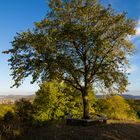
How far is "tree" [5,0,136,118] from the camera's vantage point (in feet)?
101

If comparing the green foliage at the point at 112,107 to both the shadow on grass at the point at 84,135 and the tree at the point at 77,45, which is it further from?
the shadow on grass at the point at 84,135

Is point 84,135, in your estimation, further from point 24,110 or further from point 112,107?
point 112,107

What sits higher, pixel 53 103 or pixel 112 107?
pixel 112 107

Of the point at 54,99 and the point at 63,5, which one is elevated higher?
the point at 63,5

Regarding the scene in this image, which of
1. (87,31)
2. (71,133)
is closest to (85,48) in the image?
(87,31)

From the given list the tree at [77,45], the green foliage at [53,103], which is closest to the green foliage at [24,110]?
the green foliage at [53,103]

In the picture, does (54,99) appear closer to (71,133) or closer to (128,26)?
(128,26)

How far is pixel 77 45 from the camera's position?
31.9m

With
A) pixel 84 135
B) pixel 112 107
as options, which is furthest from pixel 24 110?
pixel 84 135

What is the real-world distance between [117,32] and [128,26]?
57.0 inches

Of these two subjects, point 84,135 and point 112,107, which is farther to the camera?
point 112,107

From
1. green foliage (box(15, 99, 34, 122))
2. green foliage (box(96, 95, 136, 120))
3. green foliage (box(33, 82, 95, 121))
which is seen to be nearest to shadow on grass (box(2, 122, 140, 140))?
green foliage (box(33, 82, 95, 121))

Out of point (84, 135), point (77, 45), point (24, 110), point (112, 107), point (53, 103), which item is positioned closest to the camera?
point (84, 135)

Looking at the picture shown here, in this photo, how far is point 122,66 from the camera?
33.0 m
